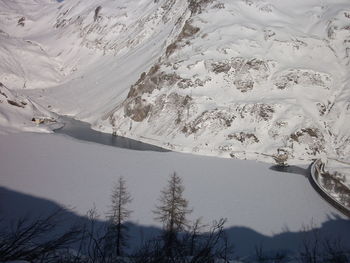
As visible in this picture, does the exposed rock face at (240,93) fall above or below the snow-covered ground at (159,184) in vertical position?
above

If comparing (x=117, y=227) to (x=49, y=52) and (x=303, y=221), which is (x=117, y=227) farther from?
(x=49, y=52)

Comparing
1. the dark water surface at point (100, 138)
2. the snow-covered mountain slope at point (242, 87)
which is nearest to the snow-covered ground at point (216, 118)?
the snow-covered mountain slope at point (242, 87)

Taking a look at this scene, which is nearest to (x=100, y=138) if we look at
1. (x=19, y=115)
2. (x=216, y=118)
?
(x=19, y=115)

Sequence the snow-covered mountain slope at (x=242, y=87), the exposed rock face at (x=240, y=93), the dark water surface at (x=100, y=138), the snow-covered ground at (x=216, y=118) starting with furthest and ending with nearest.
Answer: the dark water surface at (x=100, y=138), the snow-covered mountain slope at (x=242, y=87), the exposed rock face at (x=240, y=93), the snow-covered ground at (x=216, y=118)

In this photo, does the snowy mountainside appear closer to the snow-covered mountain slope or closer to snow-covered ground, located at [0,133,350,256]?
snow-covered ground, located at [0,133,350,256]

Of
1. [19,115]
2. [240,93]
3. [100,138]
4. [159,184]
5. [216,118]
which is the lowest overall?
[159,184]

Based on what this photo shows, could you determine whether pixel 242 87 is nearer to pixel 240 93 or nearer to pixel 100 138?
pixel 240 93

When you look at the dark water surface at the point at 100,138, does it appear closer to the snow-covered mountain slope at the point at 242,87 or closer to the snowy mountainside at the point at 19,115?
the snow-covered mountain slope at the point at 242,87

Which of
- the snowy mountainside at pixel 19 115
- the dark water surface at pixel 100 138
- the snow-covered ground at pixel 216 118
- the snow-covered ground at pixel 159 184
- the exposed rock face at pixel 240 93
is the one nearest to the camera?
the snow-covered ground at pixel 159 184
